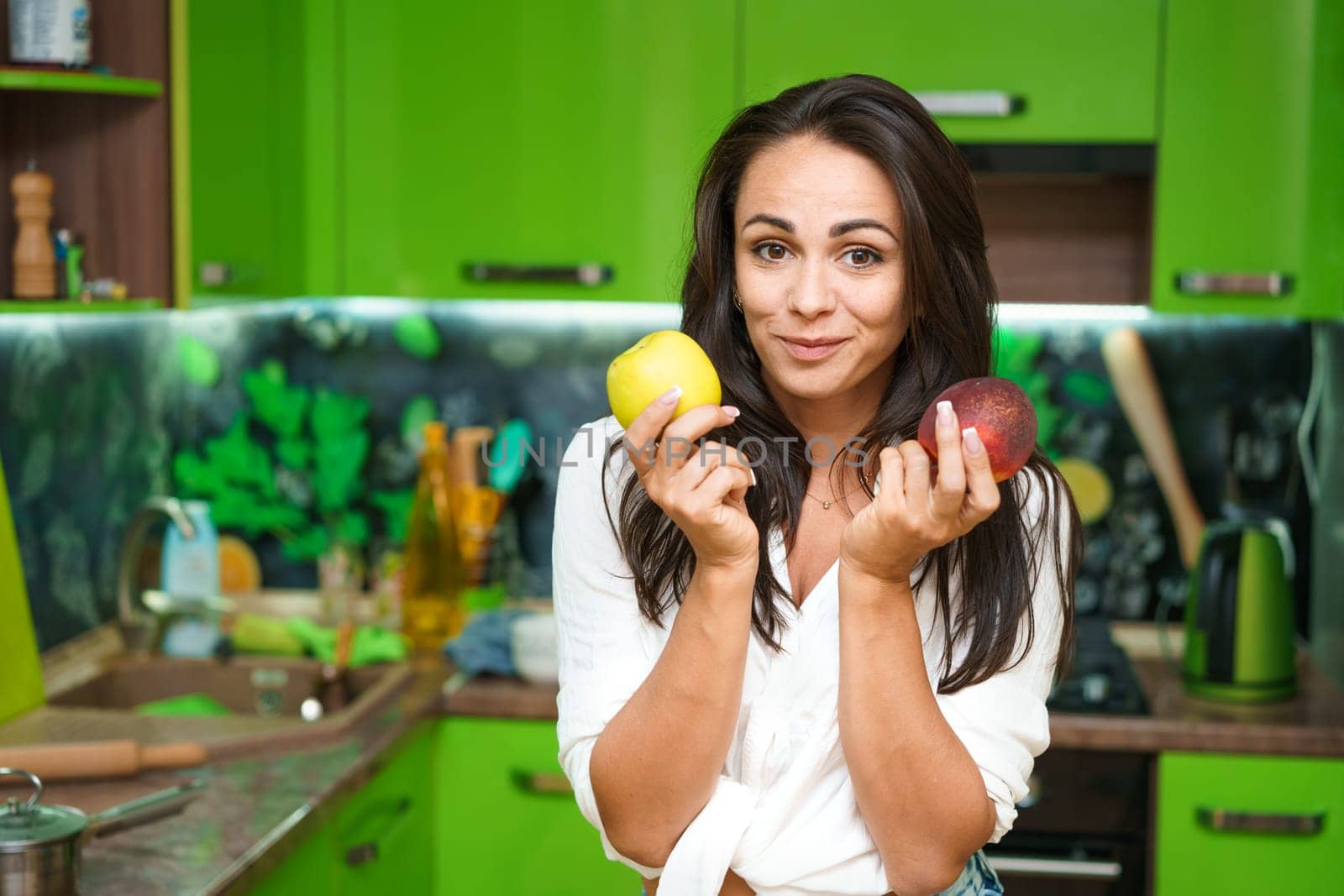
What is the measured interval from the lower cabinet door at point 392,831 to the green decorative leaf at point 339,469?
0.82 meters

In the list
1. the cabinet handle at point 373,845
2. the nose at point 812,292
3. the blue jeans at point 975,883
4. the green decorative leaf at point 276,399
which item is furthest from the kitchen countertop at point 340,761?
the nose at point 812,292

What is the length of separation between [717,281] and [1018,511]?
14.2 inches

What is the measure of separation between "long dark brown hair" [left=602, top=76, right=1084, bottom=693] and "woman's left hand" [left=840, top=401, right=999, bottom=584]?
17cm

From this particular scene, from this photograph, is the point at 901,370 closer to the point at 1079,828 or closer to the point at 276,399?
the point at 1079,828

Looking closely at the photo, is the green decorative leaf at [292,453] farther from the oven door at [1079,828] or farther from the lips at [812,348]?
the lips at [812,348]

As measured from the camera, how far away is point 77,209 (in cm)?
221

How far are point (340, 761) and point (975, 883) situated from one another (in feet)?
3.27

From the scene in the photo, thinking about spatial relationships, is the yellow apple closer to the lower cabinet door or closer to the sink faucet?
the lower cabinet door

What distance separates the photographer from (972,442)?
1143 millimetres

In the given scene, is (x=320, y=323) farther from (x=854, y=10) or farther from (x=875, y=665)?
(x=875, y=665)

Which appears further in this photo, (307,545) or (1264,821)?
(307,545)

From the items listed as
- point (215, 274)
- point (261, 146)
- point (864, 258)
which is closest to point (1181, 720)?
point (864, 258)

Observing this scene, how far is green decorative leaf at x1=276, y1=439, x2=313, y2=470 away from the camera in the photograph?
3.08 m

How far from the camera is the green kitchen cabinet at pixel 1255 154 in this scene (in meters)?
2.45
